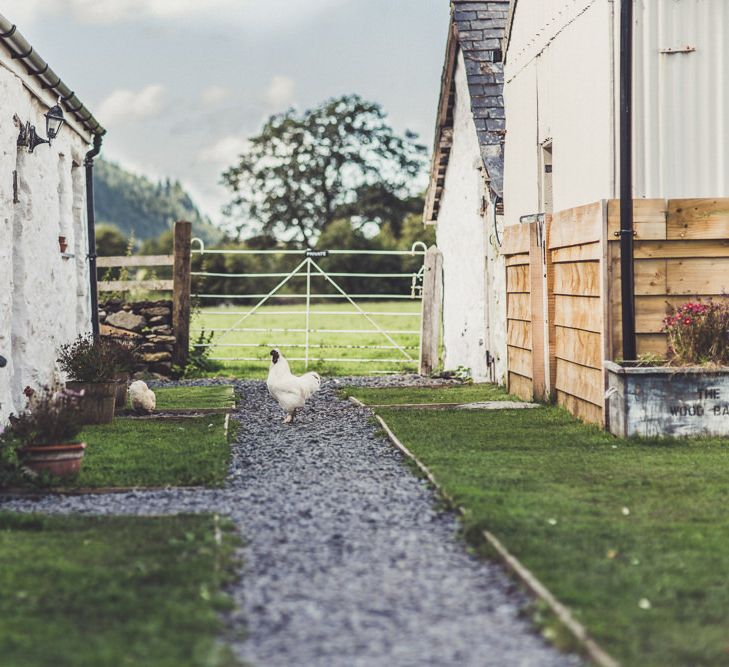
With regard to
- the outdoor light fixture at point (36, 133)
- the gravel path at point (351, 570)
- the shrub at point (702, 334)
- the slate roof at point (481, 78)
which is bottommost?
the gravel path at point (351, 570)

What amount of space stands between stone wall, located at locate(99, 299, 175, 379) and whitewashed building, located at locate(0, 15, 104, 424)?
3.06 m

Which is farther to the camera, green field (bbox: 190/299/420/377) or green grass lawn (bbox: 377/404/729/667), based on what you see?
green field (bbox: 190/299/420/377)

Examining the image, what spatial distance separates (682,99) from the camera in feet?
35.8

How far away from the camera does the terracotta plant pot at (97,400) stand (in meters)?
12.4

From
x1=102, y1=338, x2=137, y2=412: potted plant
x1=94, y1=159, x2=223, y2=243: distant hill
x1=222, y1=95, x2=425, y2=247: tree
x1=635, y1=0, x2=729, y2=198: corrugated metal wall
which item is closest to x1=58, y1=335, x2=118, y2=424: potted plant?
x1=102, y1=338, x2=137, y2=412: potted plant

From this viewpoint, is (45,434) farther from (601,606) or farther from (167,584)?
(601,606)

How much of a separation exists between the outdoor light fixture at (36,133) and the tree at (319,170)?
4813cm

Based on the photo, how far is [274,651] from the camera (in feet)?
15.4

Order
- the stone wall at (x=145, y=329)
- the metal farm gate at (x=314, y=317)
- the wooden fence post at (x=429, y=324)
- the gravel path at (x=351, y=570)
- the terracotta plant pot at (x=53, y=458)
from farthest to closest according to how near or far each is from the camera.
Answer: the metal farm gate at (x=314, y=317) → the wooden fence post at (x=429, y=324) → the stone wall at (x=145, y=329) → the terracotta plant pot at (x=53, y=458) → the gravel path at (x=351, y=570)

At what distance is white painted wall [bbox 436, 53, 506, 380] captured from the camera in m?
17.7

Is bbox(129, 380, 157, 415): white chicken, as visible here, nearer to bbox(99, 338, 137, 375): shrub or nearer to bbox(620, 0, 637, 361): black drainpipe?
bbox(99, 338, 137, 375): shrub

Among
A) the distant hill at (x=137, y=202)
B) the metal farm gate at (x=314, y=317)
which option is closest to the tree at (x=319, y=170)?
the metal farm gate at (x=314, y=317)

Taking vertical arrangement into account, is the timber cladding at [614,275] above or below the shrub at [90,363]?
above

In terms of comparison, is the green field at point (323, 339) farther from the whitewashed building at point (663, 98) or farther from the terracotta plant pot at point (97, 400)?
the whitewashed building at point (663, 98)
